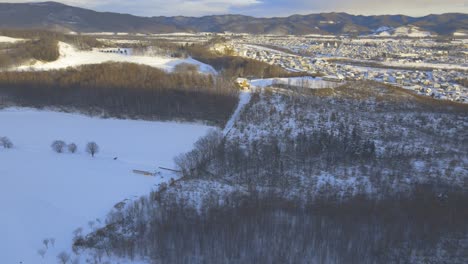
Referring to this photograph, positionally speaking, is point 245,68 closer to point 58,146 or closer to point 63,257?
point 58,146

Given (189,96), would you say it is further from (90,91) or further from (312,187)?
(312,187)

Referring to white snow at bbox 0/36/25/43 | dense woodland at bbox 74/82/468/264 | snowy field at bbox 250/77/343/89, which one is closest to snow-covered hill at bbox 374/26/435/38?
snowy field at bbox 250/77/343/89

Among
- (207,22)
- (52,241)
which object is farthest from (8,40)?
(207,22)

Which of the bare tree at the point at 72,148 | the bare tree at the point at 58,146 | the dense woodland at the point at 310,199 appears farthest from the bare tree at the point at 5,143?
the dense woodland at the point at 310,199

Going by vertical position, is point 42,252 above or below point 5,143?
below

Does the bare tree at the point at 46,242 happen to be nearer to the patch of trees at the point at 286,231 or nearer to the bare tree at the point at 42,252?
the bare tree at the point at 42,252

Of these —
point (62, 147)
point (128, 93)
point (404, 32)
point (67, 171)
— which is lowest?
point (67, 171)

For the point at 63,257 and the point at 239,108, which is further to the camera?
the point at 239,108
